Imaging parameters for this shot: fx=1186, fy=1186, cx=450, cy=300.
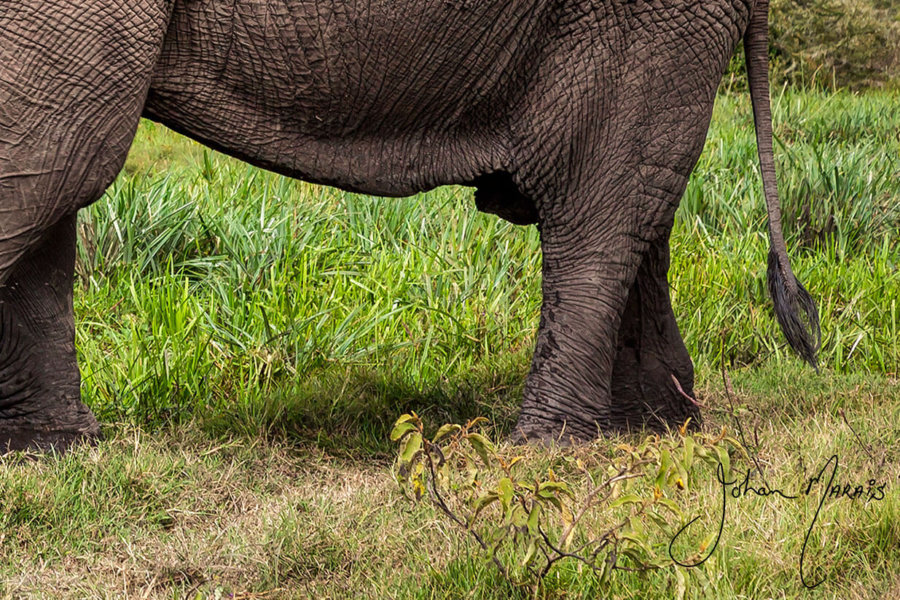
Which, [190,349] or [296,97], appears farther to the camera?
[190,349]

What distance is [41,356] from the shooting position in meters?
3.67

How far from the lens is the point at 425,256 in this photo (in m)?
5.45

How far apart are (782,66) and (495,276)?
637 cm

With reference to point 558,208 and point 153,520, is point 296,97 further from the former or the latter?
point 153,520

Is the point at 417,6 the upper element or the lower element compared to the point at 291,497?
upper

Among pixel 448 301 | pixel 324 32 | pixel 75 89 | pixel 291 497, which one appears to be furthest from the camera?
pixel 448 301

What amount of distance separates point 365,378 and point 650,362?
1022 mm

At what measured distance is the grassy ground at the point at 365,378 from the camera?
2828 millimetres

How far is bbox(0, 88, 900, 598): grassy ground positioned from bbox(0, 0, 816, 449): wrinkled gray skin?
365 millimetres

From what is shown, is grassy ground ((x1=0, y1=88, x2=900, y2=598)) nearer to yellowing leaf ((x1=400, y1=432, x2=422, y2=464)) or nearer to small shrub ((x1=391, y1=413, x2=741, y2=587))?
small shrub ((x1=391, y1=413, x2=741, y2=587))

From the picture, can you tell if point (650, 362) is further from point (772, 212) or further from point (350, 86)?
point (350, 86)

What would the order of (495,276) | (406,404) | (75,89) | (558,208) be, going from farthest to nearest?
1. (495,276)
2. (406,404)
3. (558,208)
4. (75,89)

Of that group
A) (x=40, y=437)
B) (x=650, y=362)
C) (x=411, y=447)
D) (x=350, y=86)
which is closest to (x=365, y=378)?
(x=650, y=362)

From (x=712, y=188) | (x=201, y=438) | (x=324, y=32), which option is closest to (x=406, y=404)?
(x=201, y=438)
